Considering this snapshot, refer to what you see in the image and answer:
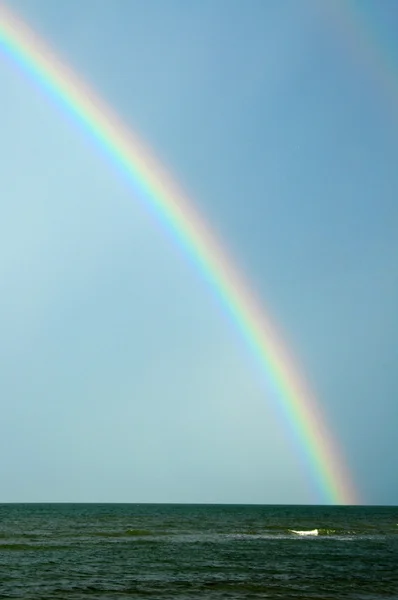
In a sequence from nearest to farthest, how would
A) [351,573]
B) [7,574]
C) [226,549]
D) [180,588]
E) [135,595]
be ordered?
[135,595] < [180,588] < [7,574] < [351,573] < [226,549]

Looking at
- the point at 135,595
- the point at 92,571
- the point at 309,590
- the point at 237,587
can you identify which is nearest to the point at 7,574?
the point at 92,571

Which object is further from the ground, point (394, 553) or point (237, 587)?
point (394, 553)

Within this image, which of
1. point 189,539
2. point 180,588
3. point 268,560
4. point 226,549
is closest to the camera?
point 180,588

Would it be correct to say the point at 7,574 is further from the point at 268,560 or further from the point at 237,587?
the point at 268,560

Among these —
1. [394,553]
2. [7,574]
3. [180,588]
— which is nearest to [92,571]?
[7,574]

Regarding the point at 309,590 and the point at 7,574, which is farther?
the point at 7,574

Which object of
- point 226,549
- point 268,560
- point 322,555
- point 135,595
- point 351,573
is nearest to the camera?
point 135,595

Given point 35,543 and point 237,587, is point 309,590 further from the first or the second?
point 35,543

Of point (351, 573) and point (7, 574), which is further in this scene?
point (351, 573)

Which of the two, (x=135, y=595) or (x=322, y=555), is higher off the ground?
(x=322, y=555)
